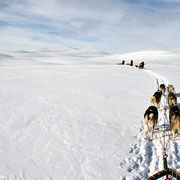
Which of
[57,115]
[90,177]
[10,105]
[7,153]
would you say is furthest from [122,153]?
[10,105]

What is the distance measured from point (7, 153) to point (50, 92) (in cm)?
492

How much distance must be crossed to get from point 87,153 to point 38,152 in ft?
3.07

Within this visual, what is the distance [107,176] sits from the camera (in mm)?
2936

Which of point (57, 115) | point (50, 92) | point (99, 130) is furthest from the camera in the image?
point (50, 92)

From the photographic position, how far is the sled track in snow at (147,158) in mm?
3025

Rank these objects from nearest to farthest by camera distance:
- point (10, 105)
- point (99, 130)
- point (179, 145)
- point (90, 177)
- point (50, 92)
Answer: point (90, 177) → point (179, 145) → point (99, 130) → point (10, 105) → point (50, 92)

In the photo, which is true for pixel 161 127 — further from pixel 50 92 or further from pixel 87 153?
pixel 50 92

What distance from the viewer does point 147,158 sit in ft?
11.1

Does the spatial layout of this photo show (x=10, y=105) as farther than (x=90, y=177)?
Yes

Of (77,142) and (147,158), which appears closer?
(147,158)

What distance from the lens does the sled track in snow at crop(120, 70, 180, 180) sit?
3.03m

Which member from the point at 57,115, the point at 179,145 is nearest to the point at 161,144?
the point at 179,145

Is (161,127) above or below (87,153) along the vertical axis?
above

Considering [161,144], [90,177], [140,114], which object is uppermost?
[140,114]
